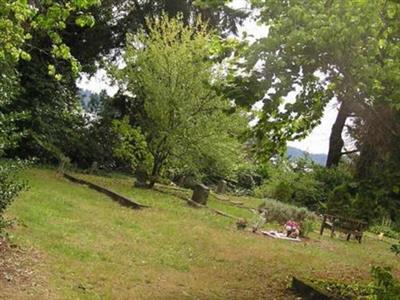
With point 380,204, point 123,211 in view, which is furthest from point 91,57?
point 380,204

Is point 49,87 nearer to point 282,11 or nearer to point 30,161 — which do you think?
point 30,161

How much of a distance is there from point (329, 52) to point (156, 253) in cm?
588

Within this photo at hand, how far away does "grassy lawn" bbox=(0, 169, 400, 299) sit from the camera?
9.12 metres

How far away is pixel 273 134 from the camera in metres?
11.2

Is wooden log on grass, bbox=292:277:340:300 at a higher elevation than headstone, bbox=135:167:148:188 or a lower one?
Answer: lower

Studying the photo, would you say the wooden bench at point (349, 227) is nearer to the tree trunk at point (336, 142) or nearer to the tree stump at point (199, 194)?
the tree stump at point (199, 194)

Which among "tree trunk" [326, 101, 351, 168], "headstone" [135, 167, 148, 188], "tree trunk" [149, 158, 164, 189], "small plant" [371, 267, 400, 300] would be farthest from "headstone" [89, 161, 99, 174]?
"small plant" [371, 267, 400, 300]

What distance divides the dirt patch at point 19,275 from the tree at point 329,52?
4314mm

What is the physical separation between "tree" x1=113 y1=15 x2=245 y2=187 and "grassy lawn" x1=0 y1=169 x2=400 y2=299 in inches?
184

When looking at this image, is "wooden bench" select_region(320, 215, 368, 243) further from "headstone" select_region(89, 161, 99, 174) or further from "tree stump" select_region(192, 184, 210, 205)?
"headstone" select_region(89, 161, 99, 174)

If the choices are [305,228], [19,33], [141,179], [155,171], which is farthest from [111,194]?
[19,33]

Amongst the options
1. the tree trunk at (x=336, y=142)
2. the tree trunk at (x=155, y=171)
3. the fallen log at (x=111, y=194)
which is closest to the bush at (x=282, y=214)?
the tree trunk at (x=155, y=171)

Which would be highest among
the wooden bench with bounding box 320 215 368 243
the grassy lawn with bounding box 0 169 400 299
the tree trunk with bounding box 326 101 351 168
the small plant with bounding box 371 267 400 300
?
the tree trunk with bounding box 326 101 351 168

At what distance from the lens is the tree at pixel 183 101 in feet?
73.5
